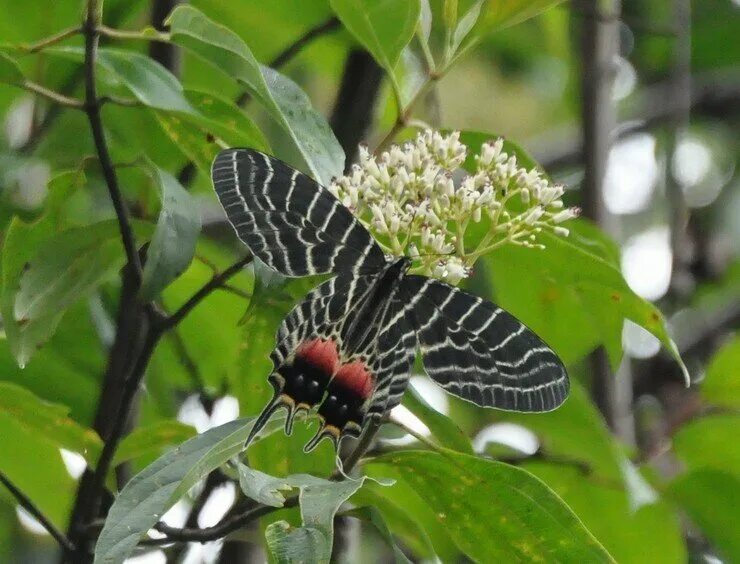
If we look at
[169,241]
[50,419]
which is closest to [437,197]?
[169,241]

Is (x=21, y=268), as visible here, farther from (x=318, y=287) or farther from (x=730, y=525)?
(x=730, y=525)

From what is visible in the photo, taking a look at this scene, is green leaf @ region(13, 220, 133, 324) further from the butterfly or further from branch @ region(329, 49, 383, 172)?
branch @ region(329, 49, 383, 172)

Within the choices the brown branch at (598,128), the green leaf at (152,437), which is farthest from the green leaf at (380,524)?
the brown branch at (598,128)

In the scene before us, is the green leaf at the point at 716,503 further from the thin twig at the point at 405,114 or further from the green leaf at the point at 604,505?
the thin twig at the point at 405,114

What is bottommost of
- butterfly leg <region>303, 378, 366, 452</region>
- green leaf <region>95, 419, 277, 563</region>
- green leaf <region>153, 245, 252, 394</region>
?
green leaf <region>153, 245, 252, 394</region>

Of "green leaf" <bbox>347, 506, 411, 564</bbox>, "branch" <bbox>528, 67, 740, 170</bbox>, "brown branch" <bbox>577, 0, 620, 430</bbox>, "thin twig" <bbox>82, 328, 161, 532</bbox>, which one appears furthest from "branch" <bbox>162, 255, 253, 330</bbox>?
"branch" <bbox>528, 67, 740, 170</bbox>

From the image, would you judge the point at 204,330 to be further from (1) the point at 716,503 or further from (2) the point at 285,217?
(1) the point at 716,503

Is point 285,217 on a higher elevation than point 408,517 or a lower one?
higher
